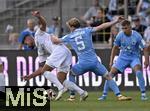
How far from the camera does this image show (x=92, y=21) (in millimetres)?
24766

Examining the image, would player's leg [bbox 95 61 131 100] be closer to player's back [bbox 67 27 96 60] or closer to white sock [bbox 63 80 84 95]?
player's back [bbox 67 27 96 60]

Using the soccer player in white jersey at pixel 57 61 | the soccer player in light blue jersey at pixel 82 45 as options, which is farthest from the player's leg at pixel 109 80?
the soccer player in white jersey at pixel 57 61

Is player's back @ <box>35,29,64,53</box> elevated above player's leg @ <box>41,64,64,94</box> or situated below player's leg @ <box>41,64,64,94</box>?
above

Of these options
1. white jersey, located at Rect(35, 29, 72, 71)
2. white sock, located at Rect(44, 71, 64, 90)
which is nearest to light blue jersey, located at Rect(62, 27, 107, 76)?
white sock, located at Rect(44, 71, 64, 90)

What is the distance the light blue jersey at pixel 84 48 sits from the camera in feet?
58.4

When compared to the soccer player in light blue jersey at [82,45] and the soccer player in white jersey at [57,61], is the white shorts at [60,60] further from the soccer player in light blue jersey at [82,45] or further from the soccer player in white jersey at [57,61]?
the soccer player in light blue jersey at [82,45]

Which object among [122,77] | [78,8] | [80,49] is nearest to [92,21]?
[78,8]

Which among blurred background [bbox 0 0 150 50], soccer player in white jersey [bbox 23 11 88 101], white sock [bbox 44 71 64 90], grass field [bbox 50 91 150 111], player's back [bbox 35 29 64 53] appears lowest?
grass field [bbox 50 91 150 111]

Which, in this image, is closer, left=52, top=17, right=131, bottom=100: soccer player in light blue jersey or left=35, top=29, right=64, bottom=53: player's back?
left=52, top=17, right=131, bottom=100: soccer player in light blue jersey

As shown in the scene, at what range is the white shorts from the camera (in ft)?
61.5

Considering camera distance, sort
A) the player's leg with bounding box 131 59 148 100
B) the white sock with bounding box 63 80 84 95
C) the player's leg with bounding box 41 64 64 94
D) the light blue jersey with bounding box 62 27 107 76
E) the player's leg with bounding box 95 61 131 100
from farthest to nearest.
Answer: the player's leg with bounding box 41 64 64 94 < the player's leg with bounding box 131 59 148 100 < the player's leg with bounding box 95 61 131 100 < the light blue jersey with bounding box 62 27 107 76 < the white sock with bounding box 63 80 84 95

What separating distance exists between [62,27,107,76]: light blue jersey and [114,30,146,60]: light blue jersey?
89cm

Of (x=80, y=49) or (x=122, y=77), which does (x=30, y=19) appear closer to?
(x=122, y=77)

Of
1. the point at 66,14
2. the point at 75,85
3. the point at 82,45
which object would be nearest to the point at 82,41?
the point at 82,45
